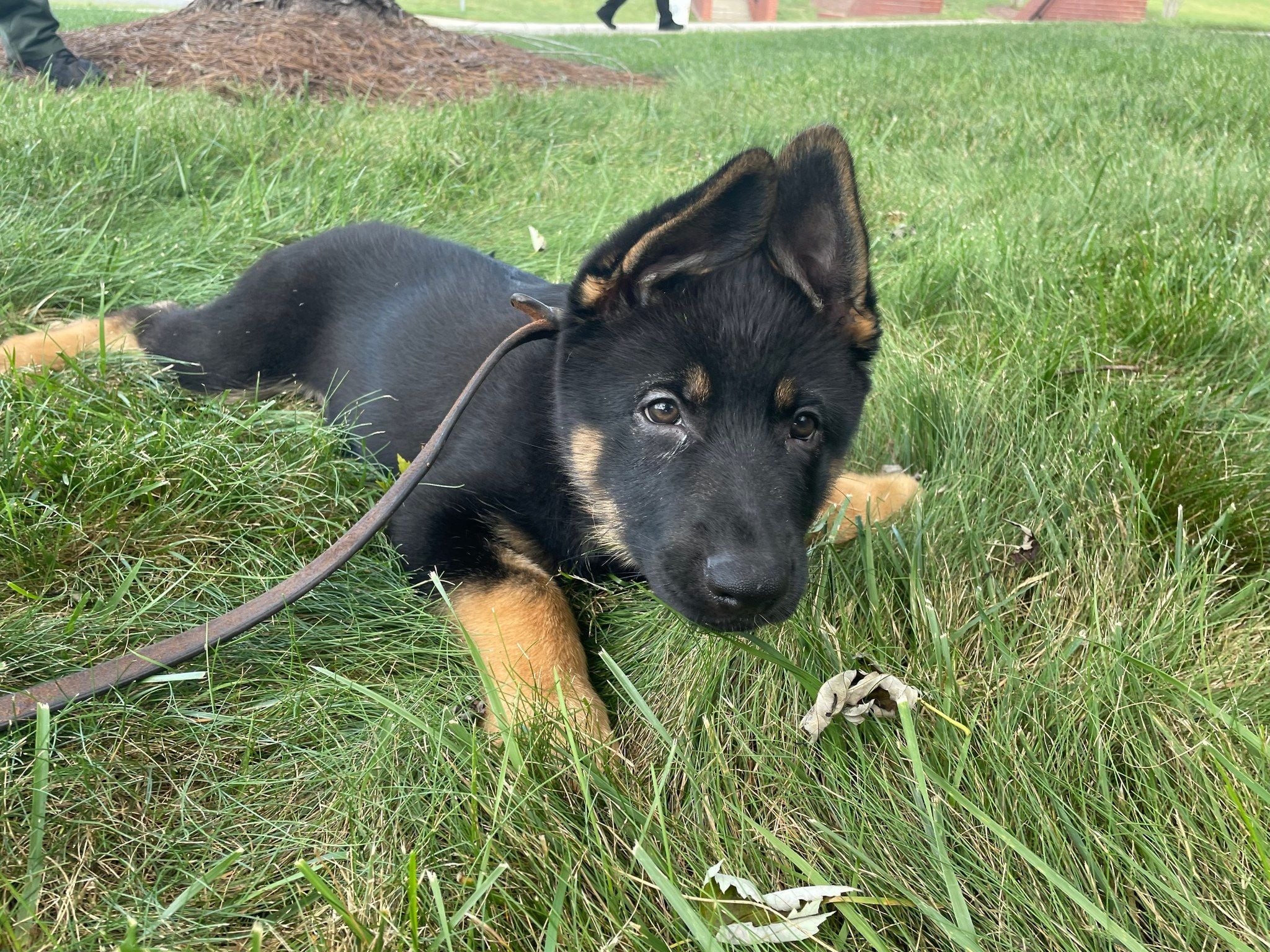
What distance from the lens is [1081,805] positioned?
1750 millimetres

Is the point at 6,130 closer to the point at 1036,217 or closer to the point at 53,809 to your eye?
the point at 53,809

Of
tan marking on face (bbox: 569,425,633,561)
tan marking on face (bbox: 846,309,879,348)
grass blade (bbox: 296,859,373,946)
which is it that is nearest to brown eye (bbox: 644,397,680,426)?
tan marking on face (bbox: 569,425,633,561)

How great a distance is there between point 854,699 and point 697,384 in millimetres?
801

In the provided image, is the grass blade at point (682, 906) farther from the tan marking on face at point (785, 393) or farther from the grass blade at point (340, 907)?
the tan marking on face at point (785, 393)

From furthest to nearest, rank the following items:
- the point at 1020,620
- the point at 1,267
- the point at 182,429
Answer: the point at 1,267
the point at 182,429
the point at 1020,620

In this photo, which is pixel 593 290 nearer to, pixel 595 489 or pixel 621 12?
pixel 595 489

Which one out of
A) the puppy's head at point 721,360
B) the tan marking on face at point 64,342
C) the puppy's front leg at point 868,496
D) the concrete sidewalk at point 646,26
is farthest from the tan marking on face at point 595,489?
the concrete sidewalk at point 646,26

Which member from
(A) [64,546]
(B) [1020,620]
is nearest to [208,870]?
(A) [64,546]

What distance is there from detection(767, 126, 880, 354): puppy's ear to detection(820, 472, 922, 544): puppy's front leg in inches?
19.6

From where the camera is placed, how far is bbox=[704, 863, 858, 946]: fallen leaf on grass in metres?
1.54

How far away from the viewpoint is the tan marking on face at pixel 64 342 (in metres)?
3.09

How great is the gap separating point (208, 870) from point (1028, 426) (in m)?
2.45

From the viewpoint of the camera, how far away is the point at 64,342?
137 inches

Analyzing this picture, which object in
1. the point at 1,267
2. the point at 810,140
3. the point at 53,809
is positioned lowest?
the point at 53,809
